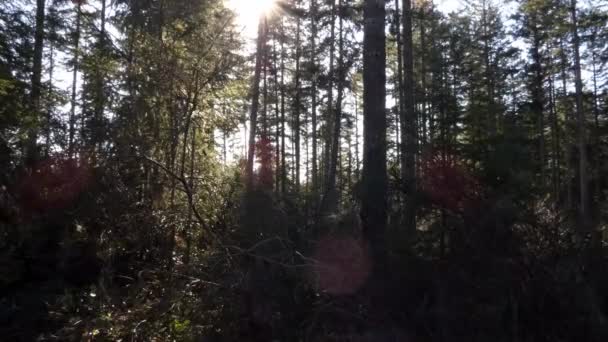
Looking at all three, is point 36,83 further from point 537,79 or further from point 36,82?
point 537,79

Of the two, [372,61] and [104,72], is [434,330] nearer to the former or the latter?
[372,61]

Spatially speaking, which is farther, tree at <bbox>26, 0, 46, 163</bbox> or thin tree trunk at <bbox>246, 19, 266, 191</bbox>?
thin tree trunk at <bbox>246, 19, 266, 191</bbox>

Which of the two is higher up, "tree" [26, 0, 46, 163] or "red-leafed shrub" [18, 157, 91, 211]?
"tree" [26, 0, 46, 163]

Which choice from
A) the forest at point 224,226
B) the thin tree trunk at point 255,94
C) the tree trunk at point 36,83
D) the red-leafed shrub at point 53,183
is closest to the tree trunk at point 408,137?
the forest at point 224,226

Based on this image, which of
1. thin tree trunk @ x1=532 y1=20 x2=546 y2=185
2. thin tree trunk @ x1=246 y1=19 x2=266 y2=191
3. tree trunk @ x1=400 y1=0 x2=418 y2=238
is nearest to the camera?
tree trunk @ x1=400 y1=0 x2=418 y2=238

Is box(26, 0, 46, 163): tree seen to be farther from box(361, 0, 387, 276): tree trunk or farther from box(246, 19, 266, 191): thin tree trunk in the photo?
box(246, 19, 266, 191): thin tree trunk

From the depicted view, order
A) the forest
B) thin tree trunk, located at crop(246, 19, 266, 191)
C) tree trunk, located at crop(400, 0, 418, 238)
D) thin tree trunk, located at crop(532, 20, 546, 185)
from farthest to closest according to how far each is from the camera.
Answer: thin tree trunk, located at crop(532, 20, 546, 185) → thin tree trunk, located at crop(246, 19, 266, 191) → tree trunk, located at crop(400, 0, 418, 238) → the forest

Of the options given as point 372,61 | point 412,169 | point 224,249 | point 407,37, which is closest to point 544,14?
point 407,37

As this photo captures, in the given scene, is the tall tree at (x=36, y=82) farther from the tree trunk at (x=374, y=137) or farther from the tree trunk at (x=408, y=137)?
the tree trunk at (x=408, y=137)

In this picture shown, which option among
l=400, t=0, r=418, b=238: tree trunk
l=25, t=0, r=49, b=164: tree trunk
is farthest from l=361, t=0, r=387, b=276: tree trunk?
l=25, t=0, r=49, b=164: tree trunk

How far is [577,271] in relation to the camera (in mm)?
6180

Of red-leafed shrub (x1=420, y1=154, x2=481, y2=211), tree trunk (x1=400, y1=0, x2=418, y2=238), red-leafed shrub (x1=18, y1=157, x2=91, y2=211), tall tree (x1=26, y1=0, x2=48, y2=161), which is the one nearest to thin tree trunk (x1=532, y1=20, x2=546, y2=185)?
tree trunk (x1=400, y1=0, x2=418, y2=238)

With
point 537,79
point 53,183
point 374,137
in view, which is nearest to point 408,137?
point 374,137

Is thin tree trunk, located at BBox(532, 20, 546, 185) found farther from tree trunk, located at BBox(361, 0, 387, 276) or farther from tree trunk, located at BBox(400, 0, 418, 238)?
tree trunk, located at BBox(361, 0, 387, 276)
